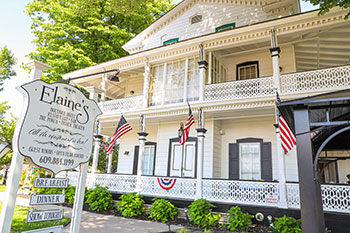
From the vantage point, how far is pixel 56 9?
61.2ft

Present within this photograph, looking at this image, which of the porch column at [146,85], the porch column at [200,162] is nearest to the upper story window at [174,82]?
the porch column at [146,85]

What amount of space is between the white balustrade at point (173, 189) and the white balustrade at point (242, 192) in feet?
1.93

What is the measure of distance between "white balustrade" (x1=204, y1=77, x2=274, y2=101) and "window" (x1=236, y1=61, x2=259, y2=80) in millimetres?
1729

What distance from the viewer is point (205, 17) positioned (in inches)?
549

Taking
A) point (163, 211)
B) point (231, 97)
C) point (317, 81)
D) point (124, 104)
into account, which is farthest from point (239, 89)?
point (124, 104)

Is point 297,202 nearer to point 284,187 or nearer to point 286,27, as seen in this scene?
point 284,187

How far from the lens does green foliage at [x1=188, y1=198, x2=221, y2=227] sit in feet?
26.1

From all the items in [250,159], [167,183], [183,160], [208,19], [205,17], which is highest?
[205,17]

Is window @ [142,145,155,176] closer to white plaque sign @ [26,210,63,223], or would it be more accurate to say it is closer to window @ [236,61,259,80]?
window @ [236,61,259,80]

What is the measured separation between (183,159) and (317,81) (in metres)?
6.82

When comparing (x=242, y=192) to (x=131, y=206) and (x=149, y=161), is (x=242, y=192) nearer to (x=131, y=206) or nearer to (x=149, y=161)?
(x=131, y=206)

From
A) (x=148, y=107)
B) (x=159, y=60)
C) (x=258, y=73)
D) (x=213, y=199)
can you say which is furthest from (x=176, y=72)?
(x=213, y=199)

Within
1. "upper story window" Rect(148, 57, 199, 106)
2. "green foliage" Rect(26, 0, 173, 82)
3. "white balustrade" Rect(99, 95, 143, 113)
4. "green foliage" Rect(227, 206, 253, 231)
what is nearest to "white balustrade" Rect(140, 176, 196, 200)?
"green foliage" Rect(227, 206, 253, 231)

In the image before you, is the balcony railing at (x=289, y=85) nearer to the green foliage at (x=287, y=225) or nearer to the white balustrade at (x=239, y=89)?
the white balustrade at (x=239, y=89)
